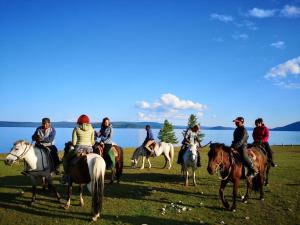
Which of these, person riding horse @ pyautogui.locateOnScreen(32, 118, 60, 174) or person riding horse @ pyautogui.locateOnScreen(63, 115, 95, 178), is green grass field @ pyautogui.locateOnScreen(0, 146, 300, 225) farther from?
person riding horse @ pyautogui.locateOnScreen(63, 115, 95, 178)

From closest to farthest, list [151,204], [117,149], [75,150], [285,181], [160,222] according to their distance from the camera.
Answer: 1. [160,222]
2. [75,150]
3. [151,204]
4. [117,149]
5. [285,181]

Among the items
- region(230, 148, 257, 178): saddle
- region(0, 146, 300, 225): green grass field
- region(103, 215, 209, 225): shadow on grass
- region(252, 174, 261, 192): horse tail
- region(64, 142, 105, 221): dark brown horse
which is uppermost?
region(230, 148, 257, 178): saddle

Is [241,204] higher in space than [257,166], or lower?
lower

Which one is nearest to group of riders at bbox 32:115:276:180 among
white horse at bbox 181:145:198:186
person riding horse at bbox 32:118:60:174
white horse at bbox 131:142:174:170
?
person riding horse at bbox 32:118:60:174

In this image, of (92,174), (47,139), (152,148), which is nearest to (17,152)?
(47,139)

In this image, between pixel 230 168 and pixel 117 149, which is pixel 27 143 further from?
pixel 230 168

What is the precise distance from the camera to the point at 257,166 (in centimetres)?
1377

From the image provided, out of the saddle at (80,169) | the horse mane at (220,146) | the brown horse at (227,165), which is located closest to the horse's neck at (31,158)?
the saddle at (80,169)

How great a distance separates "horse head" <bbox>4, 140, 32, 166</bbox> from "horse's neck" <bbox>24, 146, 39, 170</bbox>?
0.18 metres

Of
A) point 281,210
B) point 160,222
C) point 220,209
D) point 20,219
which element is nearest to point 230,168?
point 220,209

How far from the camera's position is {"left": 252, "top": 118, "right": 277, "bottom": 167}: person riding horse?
16.2 meters

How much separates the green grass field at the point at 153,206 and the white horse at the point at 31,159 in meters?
1.26

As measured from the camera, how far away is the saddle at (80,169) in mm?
11359

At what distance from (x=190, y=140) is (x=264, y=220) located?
7.16 meters
